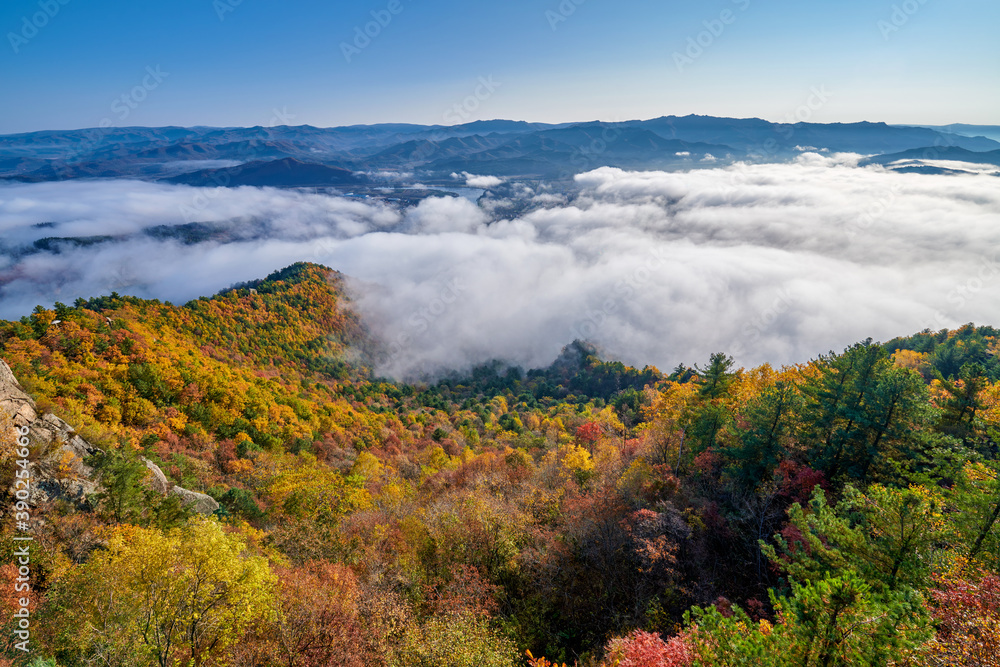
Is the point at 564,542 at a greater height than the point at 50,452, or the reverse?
the point at 50,452

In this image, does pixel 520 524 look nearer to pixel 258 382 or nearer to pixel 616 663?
pixel 616 663

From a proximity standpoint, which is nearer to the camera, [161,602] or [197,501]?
[161,602]

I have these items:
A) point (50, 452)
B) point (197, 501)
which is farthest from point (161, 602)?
point (197, 501)

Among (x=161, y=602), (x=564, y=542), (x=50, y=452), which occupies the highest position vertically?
(x=50, y=452)

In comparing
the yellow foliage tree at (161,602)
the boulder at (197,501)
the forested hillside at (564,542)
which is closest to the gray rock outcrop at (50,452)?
the forested hillside at (564,542)

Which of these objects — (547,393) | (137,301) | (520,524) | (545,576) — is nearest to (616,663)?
(545,576)

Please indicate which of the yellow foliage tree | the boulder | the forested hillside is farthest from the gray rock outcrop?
the yellow foliage tree

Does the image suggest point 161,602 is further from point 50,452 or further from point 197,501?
point 197,501

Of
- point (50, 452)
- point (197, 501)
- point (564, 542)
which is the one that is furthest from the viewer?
point (197, 501)

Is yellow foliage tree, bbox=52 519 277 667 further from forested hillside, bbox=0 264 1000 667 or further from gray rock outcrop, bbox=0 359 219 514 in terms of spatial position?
gray rock outcrop, bbox=0 359 219 514
